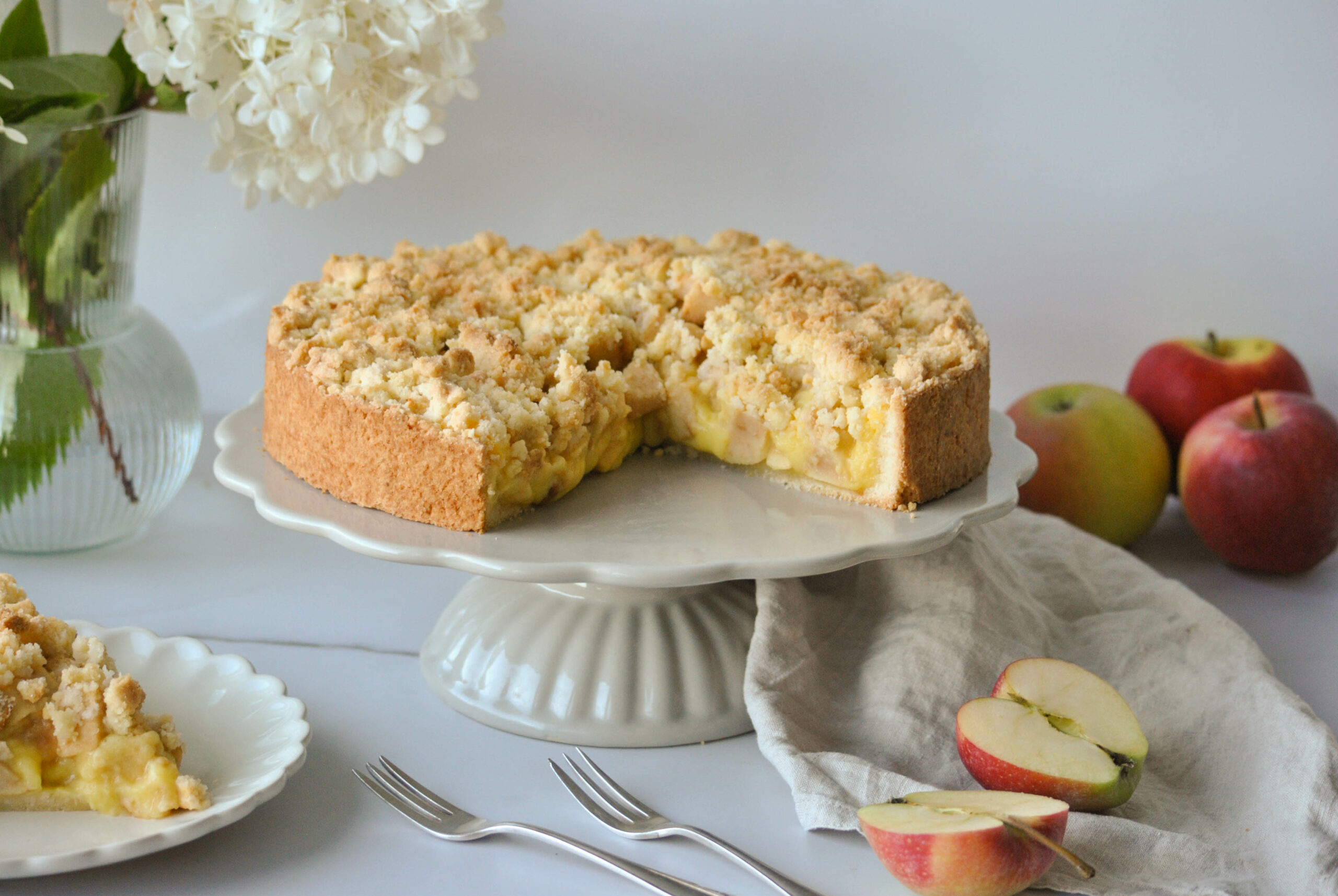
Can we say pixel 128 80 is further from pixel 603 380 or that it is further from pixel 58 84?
pixel 603 380

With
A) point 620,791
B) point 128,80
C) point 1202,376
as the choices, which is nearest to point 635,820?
point 620,791

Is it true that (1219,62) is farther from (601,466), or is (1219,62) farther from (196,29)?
(196,29)

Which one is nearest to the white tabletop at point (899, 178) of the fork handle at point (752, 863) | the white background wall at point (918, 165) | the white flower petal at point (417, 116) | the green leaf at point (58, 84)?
the white background wall at point (918, 165)

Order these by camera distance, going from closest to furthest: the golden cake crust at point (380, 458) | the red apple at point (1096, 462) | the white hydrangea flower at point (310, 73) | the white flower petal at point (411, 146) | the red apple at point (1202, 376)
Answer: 1. the golden cake crust at point (380, 458)
2. the white hydrangea flower at point (310, 73)
3. the white flower petal at point (411, 146)
4. the red apple at point (1096, 462)
5. the red apple at point (1202, 376)

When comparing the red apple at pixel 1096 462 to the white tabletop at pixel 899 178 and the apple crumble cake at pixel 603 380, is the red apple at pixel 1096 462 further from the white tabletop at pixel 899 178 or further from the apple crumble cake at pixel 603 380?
the apple crumble cake at pixel 603 380

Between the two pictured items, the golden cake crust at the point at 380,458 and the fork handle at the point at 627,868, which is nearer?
the fork handle at the point at 627,868

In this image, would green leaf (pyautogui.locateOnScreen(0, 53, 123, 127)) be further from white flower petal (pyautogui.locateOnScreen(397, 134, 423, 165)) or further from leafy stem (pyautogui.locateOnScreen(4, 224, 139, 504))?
white flower petal (pyautogui.locateOnScreen(397, 134, 423, 165))

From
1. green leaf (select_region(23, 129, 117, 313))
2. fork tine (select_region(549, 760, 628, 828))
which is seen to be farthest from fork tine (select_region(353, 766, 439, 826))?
green leaf (select_region(23, 129, 117, 313))
